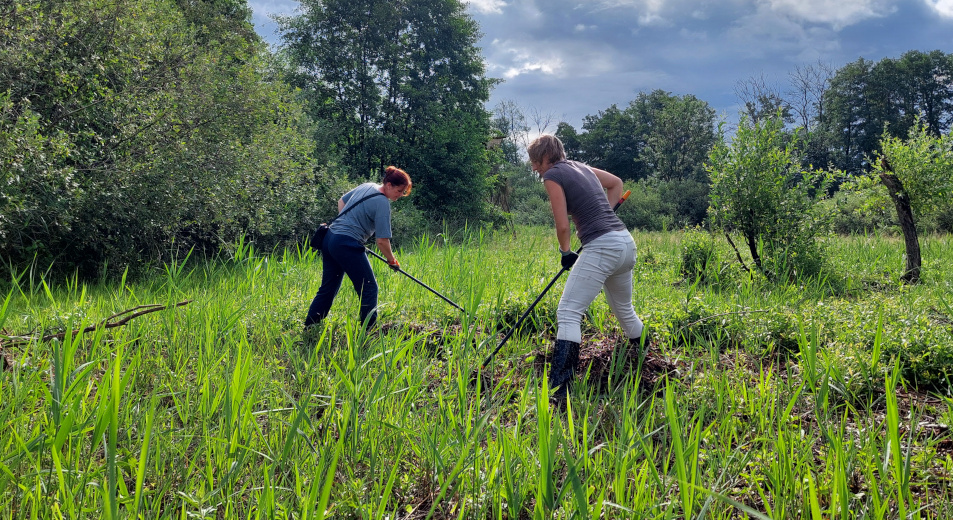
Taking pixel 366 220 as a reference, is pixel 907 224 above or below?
above

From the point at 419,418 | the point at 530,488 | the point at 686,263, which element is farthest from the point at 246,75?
the point at 530,488

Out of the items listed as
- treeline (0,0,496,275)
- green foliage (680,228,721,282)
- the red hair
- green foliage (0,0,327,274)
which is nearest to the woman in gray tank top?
the red hair

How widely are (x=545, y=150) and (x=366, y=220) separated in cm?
191

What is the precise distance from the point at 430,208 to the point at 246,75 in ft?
41.9

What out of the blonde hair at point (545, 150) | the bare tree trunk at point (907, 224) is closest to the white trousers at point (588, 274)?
the blonde hair at point (545, 150)

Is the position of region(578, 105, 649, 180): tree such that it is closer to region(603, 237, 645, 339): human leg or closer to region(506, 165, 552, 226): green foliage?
region(506, 165, 552, 226): green foliage

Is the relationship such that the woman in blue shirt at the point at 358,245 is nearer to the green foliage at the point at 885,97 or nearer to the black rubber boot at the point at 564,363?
the black rubber boot at the point at 564,363

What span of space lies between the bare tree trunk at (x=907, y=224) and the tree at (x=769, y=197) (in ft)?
3.83

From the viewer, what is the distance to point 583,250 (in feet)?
12.0

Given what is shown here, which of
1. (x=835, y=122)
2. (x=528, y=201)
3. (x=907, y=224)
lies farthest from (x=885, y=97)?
(x=907, y=224)

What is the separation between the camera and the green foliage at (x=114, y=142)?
688 centimetres

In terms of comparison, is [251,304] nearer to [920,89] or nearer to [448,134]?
[448,134]

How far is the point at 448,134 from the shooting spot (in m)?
22.9

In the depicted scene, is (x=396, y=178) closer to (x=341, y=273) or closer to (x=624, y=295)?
(x=341, y=273)
